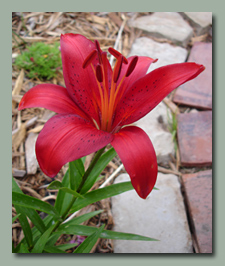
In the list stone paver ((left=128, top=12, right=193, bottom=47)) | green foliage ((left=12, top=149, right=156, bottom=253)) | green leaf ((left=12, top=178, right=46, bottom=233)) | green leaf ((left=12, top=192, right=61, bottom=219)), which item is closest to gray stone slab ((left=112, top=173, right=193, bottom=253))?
A: green foliage ((left=12, top=149, right=156, bottom=253))

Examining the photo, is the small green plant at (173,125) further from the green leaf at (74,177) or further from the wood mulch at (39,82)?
the green leaf at (74,177)

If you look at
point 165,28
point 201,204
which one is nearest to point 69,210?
point 201,204

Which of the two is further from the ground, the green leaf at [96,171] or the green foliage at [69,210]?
the green leaf at [96,171]

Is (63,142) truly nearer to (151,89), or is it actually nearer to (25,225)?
(151,89)

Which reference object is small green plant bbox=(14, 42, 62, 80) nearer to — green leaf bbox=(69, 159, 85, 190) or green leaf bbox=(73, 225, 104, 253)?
green leaf bbox=(69, 159, 85, 190)

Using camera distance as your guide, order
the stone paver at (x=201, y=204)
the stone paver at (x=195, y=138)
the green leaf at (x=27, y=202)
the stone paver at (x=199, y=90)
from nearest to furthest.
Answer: the green leaf at (x=27, y=202) < the stone paver at (x=201, y=204) < the stone paver at (x=195, y=138) < the stone paver at (x=199, y=90)

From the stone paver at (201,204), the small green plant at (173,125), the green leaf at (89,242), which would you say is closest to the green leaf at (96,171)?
the green leaf at (89,242)
